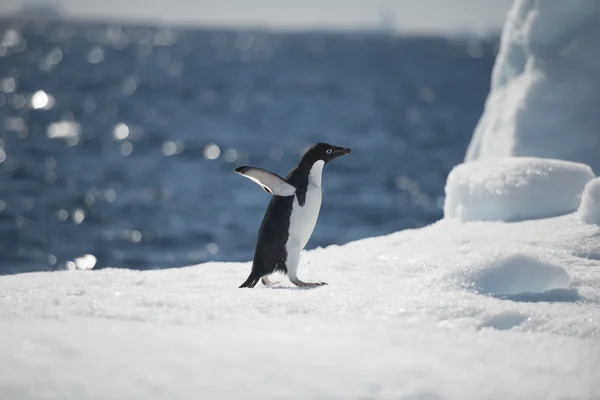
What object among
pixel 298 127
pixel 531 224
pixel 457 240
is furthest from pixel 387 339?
pixel 298 127

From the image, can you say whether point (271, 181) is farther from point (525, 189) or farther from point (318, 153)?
point (525, 189)

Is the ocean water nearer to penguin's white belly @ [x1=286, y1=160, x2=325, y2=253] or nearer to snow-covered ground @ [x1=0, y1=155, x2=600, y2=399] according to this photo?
penguin's white belly @ [x1=286, y1=160, x2=325, y2=253]

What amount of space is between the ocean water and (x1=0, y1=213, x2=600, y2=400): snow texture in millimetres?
→ 10131

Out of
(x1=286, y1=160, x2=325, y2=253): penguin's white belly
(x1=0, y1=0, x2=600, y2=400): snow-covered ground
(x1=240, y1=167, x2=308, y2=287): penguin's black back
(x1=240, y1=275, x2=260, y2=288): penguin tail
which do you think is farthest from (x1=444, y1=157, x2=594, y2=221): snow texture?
(x1=240, y1=275, x2=260, y2=288): penguin tail

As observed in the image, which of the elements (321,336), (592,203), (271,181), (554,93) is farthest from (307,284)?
(554,93)

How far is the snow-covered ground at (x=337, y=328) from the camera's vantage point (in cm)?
275

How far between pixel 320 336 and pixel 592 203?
10.5 ft

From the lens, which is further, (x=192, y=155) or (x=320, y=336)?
(x=192, y=155)

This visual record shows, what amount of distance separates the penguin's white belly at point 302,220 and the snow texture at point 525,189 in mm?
2280

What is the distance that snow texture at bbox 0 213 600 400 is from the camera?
2.73 metres

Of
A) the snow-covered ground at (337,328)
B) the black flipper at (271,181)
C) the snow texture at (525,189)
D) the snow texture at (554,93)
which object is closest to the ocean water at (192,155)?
the snow texture at (554,93)

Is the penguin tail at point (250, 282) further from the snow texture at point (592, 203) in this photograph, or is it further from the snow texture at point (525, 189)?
the snow texture at point (525, 189)

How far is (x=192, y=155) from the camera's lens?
90.7ft

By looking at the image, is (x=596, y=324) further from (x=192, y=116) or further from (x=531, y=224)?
(x=192, y=116)
